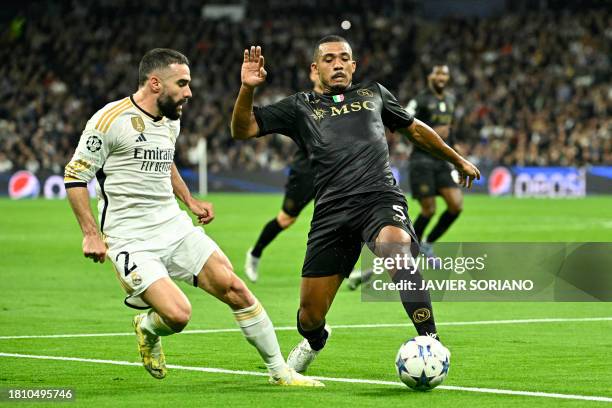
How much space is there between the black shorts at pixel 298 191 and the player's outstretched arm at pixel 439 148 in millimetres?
6105

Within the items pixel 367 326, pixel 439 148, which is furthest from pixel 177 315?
pixel 367 326

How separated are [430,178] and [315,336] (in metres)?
8.15

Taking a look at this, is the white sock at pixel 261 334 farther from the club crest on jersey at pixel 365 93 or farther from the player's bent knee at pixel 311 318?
the club crest on jersey at pixel 365 93

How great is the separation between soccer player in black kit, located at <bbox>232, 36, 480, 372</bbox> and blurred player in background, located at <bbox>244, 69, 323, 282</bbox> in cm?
594

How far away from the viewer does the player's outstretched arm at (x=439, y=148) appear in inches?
347

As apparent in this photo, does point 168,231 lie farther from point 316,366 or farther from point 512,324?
point 512,324

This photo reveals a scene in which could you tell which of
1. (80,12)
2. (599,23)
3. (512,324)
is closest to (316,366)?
(512,324)

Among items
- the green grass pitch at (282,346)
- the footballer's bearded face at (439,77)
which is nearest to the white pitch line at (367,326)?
the green grass pitch at (282,346)

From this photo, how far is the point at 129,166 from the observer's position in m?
8.21

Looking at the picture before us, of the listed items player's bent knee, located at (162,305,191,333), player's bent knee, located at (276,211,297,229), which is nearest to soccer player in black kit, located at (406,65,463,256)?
player's bent knee, located at (276,211,297,229)

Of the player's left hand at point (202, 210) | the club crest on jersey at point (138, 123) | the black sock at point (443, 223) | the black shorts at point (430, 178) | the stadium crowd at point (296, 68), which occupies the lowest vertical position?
the stadium crowd at point (296, 68)

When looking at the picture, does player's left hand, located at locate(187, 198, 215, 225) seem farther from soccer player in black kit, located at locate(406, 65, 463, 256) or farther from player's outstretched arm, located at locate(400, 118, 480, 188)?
soccer player in black kit, located at locate(406, 65, 463, 256)

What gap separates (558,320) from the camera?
1191 cm

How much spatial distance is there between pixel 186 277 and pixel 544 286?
25.0 feet
